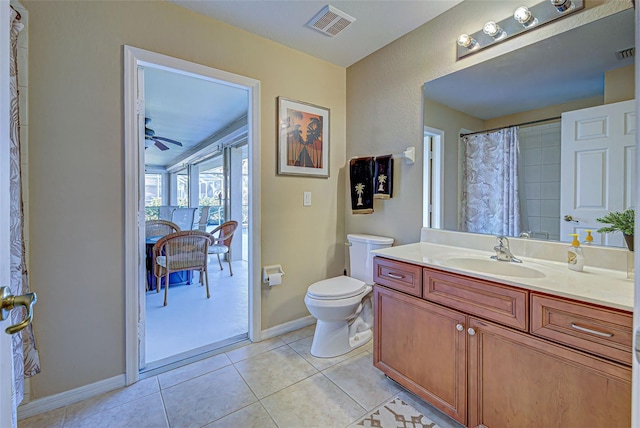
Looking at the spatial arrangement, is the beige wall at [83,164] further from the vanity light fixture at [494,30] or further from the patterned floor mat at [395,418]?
the vanity light fixture at [494,30]

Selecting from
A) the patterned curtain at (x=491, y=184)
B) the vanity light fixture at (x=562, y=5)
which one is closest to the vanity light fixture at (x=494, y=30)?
the vanity light fixture at (x=562, y=5)

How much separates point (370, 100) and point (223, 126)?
3.06 m

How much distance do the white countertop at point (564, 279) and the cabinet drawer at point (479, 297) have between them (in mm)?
34

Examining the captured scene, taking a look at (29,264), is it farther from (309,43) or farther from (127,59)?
(309,43)

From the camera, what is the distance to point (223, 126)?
15.4ft

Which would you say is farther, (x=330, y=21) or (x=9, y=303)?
(x=330, y=21)

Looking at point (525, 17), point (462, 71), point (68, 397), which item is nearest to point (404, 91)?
point (462, 71)

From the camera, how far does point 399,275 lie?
1.60 m

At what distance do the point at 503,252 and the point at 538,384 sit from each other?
26.1 inches

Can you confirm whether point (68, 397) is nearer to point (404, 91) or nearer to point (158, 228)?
point (158, 228)

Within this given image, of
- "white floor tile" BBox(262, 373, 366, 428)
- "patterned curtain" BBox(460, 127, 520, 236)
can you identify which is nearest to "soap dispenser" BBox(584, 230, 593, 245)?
"patterned curtain" BBox(460, 127, 520, 236)

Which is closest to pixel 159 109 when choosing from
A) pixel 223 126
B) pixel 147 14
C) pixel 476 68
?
pixel 223 126

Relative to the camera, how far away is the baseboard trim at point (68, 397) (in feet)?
4.80

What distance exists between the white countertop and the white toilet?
1.61ft
